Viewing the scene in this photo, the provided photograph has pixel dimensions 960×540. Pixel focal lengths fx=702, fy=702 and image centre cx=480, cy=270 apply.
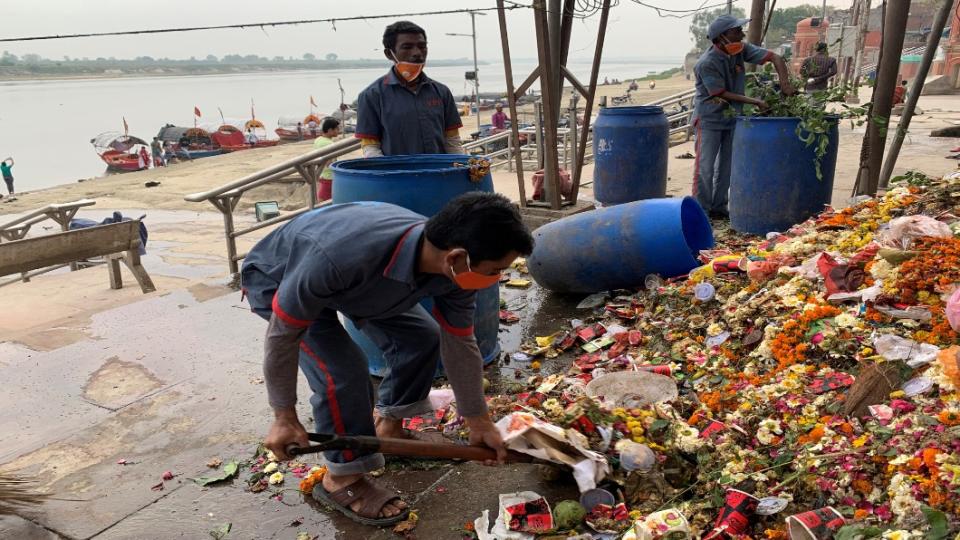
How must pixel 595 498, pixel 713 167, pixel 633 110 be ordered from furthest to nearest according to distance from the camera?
pixel 633 110 → pixel 713 167 → pixel 595 498

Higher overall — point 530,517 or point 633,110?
point 633,110

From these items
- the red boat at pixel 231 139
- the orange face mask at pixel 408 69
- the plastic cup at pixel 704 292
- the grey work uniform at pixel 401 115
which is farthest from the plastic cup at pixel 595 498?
the red boat at pixel 231 139

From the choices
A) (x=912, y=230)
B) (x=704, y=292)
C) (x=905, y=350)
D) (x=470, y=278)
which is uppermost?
(x=470, y=278)

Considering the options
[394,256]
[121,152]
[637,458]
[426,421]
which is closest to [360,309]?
[394,256]

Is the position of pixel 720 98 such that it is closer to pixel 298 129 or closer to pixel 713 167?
pixel 713 167

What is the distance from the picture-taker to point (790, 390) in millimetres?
2850

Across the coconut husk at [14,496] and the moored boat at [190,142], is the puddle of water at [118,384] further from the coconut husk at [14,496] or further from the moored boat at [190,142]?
the moored boat at [190,142]

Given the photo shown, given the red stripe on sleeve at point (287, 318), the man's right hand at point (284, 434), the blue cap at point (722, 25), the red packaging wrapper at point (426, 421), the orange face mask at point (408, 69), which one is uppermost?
the blue cap at point (722, 25)

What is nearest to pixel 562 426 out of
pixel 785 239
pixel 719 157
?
pixel 785 239

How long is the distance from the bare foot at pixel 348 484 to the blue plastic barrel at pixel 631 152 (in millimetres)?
5394

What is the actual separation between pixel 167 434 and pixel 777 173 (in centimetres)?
479

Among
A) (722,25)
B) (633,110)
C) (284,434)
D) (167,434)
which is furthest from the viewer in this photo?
(633,110)

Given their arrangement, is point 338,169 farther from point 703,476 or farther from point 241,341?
point 703,476

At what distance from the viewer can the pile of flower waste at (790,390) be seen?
7.18 feet
